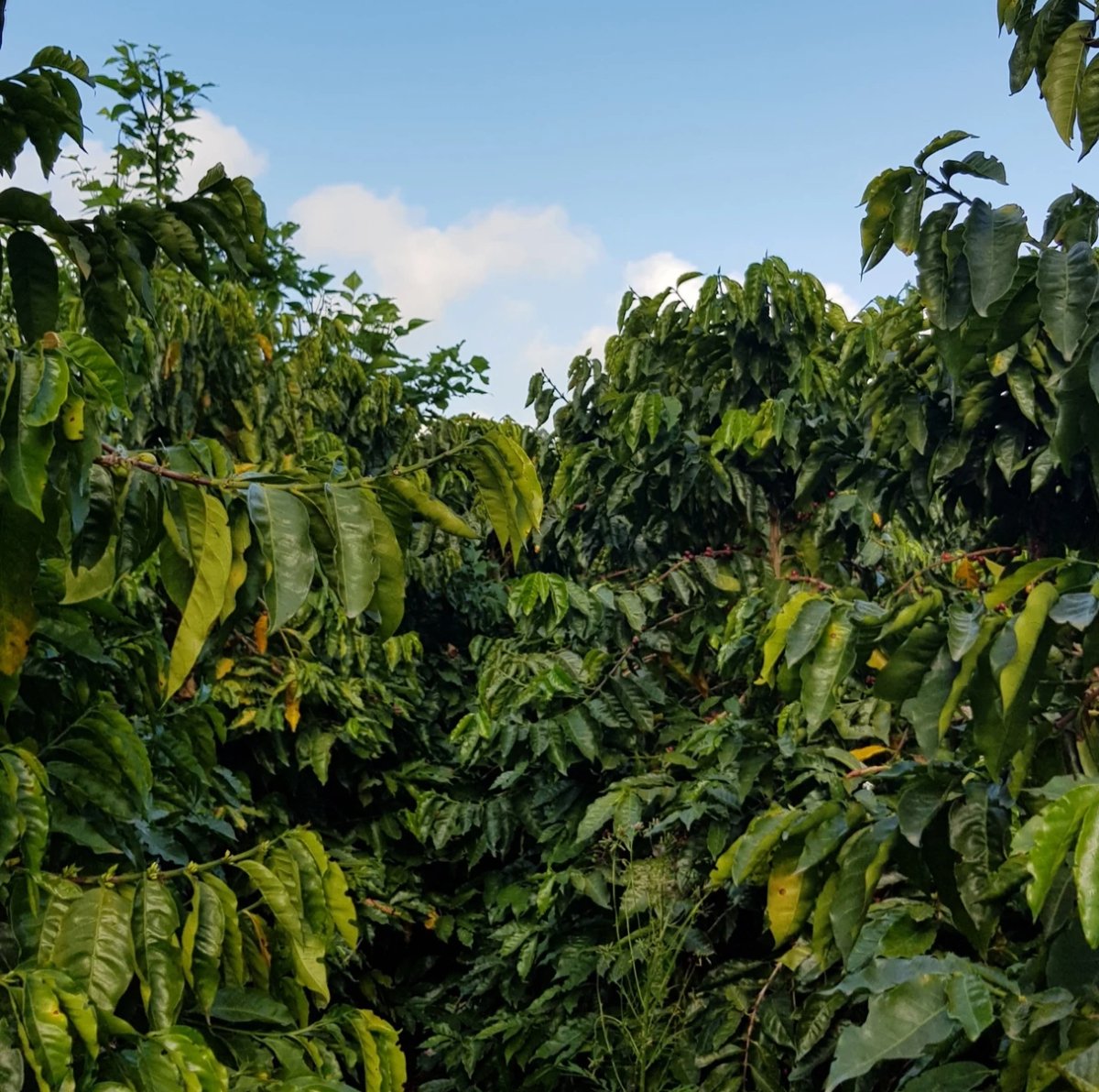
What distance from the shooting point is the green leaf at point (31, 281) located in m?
1.43

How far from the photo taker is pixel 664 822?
3000 mm

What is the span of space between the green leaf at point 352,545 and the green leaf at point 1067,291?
728mm

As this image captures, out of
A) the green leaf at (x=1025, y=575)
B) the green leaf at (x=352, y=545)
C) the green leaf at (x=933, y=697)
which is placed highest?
the green leaf at (x=352, y=545)

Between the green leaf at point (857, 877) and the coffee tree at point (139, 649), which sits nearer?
Answer: the coffee tree at point (139, 649)

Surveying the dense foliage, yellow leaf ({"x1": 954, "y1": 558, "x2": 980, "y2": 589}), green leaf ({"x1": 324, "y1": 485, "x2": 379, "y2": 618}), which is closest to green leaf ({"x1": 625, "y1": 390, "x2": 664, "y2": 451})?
the dense foliage

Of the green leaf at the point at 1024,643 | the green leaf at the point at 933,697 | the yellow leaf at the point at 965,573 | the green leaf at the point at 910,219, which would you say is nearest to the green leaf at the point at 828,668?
the green leaf at the point at 933,697

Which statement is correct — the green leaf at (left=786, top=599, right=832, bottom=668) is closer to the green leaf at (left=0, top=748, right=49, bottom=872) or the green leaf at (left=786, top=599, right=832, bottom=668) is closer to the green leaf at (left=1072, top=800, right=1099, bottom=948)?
the green leaf at (left=1072, top=800, right=1099, bottom=948)

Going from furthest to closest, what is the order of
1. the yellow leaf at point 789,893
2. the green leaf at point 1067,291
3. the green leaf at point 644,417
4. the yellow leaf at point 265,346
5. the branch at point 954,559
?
the yellow leaf at point 265,346, the green leaf at point 644,417, the branch at point 954,559, the yellow leaf at point 789,893, the green leaf at point 1067,291

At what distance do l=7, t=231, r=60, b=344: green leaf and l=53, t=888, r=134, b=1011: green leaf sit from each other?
0.69 metres

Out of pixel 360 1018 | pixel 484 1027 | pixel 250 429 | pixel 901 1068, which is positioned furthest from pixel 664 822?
pixel 250 429

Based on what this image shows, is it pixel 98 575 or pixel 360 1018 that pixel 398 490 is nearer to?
pixel 98 575

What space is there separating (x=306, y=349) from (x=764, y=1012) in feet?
11.9

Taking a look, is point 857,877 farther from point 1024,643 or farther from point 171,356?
point 171,356

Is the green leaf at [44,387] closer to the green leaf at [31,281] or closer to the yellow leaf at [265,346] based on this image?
the green leaf at [31,281]
